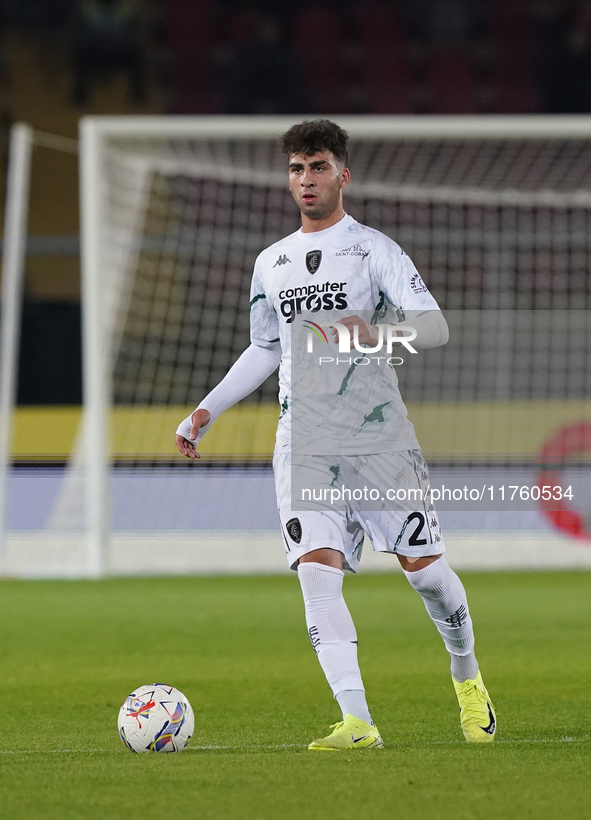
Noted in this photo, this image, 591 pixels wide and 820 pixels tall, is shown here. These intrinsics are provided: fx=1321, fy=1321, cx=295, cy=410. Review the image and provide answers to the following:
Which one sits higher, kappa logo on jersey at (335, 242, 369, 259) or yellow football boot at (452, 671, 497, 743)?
kappa logo on jersey at (335, 242, 369, 259)

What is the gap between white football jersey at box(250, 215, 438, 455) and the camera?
14.1 feet

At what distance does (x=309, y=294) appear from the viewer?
4316 mm

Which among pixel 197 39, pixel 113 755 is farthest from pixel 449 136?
pixel 197 39

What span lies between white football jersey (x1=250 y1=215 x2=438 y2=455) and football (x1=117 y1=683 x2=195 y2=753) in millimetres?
901

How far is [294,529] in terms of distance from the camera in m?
4.26

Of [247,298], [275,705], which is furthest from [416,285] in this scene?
[247,298]

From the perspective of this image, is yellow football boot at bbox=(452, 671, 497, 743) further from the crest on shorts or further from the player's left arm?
the player's left arm

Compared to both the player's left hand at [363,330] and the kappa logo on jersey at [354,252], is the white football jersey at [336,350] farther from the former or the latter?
the player's left hand at [363,330]

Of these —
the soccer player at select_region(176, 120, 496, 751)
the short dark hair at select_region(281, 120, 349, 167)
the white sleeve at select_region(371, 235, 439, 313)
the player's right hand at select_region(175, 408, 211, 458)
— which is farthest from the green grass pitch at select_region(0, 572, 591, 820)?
the short dark hair at select_region(281, 120, 349, 167)

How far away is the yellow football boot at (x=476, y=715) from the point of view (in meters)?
4.29

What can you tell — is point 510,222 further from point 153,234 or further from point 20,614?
point 20,614

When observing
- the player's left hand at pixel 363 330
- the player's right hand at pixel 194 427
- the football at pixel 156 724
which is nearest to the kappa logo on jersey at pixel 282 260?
the player's left hand at pixel 363 330

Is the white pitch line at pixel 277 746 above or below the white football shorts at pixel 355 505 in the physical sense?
below

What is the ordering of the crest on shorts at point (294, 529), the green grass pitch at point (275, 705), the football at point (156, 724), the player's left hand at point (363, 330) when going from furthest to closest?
the crest on shorts at point (294, 529) < the football at point (156, 724) < the player's left hand at point (363, 330) < the green grass pitch at point (275, 705)
